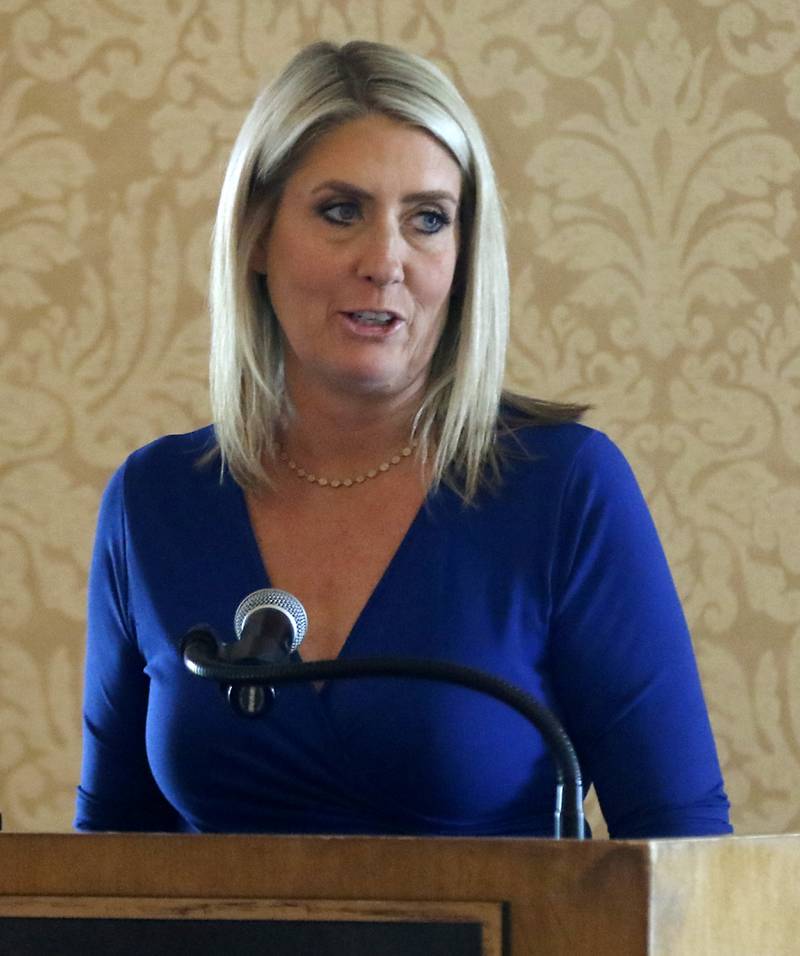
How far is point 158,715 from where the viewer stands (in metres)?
1.38

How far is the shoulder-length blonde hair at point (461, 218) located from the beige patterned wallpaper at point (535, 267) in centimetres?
46

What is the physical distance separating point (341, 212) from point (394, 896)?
0.81m

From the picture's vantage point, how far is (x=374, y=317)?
138 cm

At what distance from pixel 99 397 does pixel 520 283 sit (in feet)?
1.84

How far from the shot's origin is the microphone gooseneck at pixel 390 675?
87cm

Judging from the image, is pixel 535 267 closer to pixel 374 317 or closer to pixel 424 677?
pixel 374 317

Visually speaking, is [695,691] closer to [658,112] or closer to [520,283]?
[520,283]

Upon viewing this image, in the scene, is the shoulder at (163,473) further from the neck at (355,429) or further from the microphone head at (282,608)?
the microphone head at (282,608)

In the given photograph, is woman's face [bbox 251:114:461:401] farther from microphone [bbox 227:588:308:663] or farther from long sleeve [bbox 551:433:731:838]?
microphone [bbox 227:588:308:663]

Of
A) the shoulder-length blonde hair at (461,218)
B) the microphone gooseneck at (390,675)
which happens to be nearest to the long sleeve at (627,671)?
the shoulder-length blonde hair at (461,218)

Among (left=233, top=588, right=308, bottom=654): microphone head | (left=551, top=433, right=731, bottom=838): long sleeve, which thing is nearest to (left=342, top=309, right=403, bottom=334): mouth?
(left=551, top=433, right=731, bottom=838): long sleeve

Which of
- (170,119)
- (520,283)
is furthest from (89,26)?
(520,283)

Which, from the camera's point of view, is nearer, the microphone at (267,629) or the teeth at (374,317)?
the microphone at (267,629)

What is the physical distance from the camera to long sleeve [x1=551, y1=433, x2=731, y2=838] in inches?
49.0
